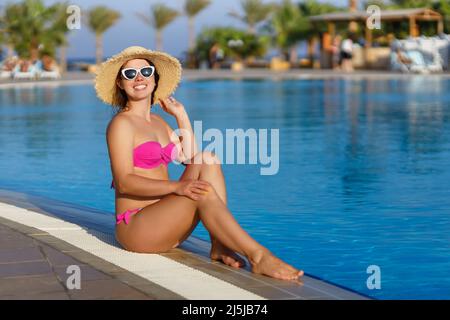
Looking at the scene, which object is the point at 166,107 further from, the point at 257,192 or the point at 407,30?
→ the point at 407,30

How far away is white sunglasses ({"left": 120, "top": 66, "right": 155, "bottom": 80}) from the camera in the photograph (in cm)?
550

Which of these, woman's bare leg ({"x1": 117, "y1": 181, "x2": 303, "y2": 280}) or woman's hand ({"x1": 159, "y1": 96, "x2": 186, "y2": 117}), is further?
woman's hand ({"x1": 159, "y1": 96, "x2": 186, "y2": 117})

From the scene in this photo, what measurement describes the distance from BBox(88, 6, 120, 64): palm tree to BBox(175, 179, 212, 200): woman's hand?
51.2 meters

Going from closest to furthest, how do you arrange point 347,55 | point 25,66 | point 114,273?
point 114,273 → point 25,66 → point 347,55

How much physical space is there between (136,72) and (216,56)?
4402 centimetres

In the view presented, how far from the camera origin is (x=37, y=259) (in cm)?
513

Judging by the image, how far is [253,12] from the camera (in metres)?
57.9

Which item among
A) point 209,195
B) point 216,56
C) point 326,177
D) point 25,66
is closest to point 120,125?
point 209,195

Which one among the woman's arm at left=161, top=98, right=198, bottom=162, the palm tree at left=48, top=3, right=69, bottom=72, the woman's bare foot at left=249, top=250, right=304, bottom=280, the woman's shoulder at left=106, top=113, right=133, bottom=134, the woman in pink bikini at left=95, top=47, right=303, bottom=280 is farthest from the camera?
the palm tree at left=48, top=3, right=69, bottom=72

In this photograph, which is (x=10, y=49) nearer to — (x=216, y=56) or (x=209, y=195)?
(x=216, y=56)

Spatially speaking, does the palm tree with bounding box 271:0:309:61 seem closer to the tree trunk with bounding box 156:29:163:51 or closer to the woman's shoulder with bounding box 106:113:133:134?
the tree trunk with bounding box 156:29:163:51

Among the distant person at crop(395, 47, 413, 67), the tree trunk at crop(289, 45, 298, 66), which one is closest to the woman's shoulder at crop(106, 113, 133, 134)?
the distant person at crop(395, 47, 413, 67)

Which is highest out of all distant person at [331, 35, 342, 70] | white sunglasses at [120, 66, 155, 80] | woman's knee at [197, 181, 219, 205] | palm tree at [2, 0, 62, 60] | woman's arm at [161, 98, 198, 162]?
palm tree at [2, 0, 62, 60]

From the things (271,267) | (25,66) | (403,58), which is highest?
(403,58)
